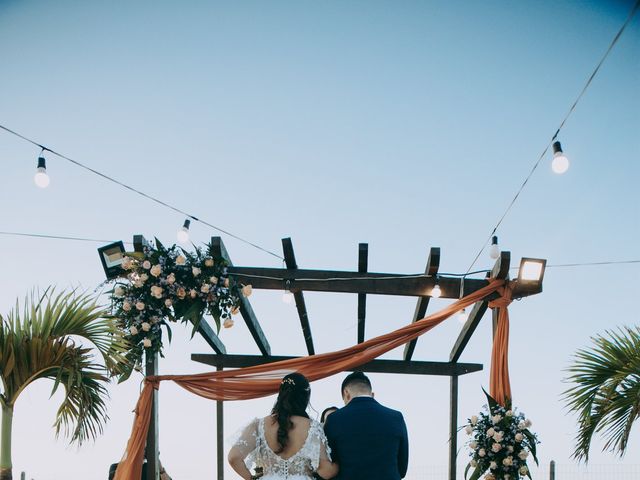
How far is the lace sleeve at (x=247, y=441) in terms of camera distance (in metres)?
3.65

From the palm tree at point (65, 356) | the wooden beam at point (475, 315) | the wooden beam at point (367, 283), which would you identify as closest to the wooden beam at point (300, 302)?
the wooden beam at point (367, 283)

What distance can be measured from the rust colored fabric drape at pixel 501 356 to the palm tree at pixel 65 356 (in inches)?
113

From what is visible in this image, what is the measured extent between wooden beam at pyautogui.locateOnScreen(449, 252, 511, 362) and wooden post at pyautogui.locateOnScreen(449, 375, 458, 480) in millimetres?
392

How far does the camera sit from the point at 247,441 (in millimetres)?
3654

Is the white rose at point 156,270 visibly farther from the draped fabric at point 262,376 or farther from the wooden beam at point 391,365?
the wooden beam at point 391,365

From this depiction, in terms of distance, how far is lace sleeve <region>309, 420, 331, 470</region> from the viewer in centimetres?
365

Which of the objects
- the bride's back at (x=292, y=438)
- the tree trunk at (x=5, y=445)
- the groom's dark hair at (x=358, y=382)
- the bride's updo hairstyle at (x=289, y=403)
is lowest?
the tree trunk at (x=5, y=445)

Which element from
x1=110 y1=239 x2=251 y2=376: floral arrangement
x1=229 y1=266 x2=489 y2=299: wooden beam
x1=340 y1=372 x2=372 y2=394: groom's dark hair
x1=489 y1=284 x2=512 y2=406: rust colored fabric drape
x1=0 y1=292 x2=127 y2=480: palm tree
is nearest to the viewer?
x1=340 y1=372 x2=372 y2=394: groom's dark hair

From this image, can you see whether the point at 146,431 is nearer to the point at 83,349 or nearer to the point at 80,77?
the point at 83,349

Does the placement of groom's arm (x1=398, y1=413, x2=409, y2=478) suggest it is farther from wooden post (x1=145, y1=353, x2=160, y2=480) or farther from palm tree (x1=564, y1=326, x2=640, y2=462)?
palm tree (x1=564, y1=326, x2=640, y2=462)

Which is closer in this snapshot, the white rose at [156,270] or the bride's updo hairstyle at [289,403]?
the bride's updo hairstyle at [289,403]

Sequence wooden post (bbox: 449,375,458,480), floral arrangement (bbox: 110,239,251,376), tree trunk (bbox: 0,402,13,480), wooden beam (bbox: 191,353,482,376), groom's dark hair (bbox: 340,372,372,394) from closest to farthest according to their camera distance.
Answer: groom's dark hair (bbox: 340,372,372,394) → tree trunk (bbox: 0,402,13,480) → floral arrangement (bbox: 110,239,251,376) → wooden post (bbox: 449,375,458,480) → wooden beam (bbox: 191,353,482,376)

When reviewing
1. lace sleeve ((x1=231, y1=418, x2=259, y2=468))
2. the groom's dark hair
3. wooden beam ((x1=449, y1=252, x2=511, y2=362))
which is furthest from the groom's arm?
wooden beam ((x1=449, y1=252, x2=511, y2=362))

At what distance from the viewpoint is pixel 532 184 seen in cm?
766
